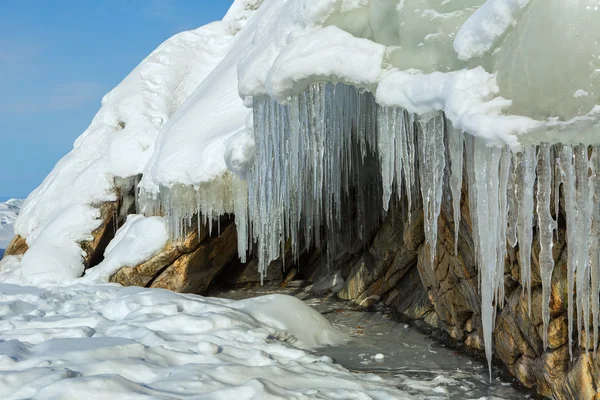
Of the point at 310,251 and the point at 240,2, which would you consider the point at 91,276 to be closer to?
the point at 310,251

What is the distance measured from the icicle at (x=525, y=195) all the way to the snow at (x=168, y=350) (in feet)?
5.54

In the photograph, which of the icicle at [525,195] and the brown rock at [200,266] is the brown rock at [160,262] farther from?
the icicle at [525,195]

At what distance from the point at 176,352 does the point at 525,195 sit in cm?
322

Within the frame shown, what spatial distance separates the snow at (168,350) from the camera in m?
3.99

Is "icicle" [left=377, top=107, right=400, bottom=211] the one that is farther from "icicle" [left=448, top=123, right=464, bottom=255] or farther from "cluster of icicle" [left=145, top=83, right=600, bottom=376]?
"icicle" [left=448, top=123, right=464, bottom=255]

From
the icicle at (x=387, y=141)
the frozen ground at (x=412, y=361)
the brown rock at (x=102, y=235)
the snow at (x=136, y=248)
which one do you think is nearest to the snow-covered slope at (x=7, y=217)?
the brown rock at (x=102, y=235)

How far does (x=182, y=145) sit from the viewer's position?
984cm

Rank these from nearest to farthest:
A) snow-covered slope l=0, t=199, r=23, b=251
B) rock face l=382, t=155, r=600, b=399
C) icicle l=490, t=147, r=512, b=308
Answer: icicle l=490, t=147, r=512, b=308 → rock face l=382, t=155, r=600, b=399 → snow-covered slope l=0, t=199, r=23, b=251

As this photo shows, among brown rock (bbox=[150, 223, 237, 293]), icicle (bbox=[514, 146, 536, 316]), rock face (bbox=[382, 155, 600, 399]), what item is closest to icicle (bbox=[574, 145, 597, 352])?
icicle (bbox=[514, 146, 536, 316])

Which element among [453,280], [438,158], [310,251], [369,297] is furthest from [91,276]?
[438,158]

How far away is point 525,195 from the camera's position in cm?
364

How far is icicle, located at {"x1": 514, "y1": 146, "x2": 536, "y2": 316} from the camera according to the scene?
3.54 metres

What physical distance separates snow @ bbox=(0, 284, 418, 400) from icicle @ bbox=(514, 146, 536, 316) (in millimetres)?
1688

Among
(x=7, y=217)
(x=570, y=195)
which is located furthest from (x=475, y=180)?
(x=7, y=217)
